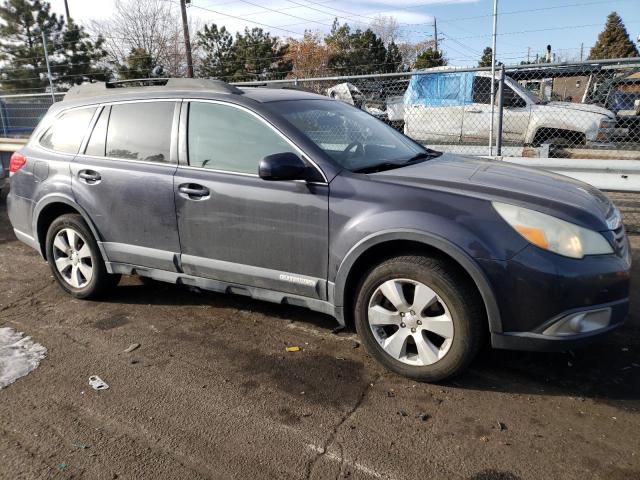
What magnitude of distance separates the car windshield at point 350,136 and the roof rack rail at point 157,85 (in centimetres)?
50

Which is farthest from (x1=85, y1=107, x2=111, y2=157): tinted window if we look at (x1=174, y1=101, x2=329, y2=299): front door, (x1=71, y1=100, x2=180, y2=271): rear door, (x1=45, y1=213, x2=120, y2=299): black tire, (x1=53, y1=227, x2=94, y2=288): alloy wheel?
(x1=174, y1=101, x2=329, y2=299): front door

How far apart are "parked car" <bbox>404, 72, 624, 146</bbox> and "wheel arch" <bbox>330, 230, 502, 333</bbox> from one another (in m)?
7.37

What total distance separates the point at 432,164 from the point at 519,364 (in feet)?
4.78

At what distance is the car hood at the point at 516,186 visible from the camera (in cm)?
288

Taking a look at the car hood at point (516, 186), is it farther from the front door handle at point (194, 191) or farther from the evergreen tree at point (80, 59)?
the evergreen tree at point (80, 59)

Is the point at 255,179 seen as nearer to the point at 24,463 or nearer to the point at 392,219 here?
the point at 392,219

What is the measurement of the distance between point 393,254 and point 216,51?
37902mm

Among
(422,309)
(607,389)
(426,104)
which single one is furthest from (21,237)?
(426,104)

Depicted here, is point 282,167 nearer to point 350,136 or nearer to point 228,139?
point 228,139

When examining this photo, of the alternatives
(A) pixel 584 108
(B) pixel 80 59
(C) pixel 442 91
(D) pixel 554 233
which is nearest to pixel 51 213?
(D) pixel 554 233

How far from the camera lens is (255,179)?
3.49 meters

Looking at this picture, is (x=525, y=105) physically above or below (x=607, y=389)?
above

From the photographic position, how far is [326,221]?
3.23m

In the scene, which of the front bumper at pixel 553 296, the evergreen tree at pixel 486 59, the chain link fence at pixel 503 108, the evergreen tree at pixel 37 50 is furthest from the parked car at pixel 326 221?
the evergreen tree at pixel 37 50
